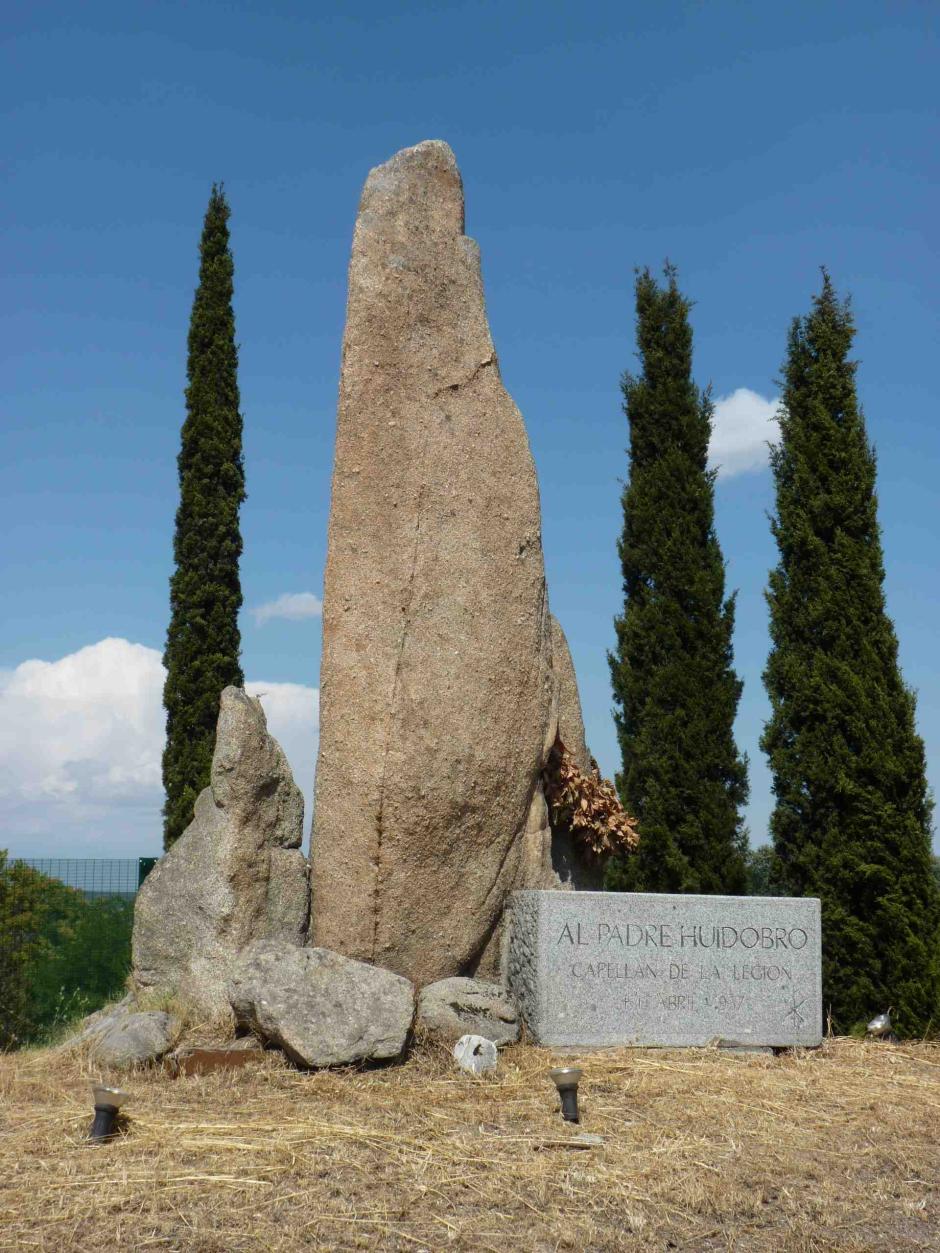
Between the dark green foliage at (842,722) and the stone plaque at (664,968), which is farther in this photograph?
the dark green foliage at (842,722)

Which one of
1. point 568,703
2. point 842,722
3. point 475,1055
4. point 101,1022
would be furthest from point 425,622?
point 842,722

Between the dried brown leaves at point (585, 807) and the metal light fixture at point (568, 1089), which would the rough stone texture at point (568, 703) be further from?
the metal light fixture at point (568, 1089)

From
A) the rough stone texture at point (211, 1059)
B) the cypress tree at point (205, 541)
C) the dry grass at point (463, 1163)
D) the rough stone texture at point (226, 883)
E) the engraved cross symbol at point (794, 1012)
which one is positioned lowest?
the dry grass at point (463, 1163)

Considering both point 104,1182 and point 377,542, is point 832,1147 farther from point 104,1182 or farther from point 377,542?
point 377,542

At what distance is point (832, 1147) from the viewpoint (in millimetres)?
5871

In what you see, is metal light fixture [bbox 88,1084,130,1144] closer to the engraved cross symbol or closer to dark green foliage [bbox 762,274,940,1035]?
the engraved cross symbol

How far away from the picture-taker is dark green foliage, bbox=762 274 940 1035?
1062 centimetres

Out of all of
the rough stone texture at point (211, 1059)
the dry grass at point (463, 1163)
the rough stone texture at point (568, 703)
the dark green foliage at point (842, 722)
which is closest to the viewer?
the dry grass at point (463, 1163)

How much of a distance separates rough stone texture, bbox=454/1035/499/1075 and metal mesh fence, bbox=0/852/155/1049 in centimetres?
432

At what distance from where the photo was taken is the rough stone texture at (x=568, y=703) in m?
9.23

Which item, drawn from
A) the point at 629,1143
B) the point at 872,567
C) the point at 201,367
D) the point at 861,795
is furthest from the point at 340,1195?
the point at 201,367

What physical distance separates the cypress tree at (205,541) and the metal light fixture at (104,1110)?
7871mm

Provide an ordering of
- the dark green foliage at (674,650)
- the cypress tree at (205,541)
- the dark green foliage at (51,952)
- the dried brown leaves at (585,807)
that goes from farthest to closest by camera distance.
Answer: the cypress tree at (205,541) → the dark green foliage at (674,650) → the dark green foliage at (51,952) → the dried brown leaves at (585,807)

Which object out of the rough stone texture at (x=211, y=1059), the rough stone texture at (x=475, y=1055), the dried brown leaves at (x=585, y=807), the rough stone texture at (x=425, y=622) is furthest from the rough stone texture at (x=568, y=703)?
the rough stone texture at (x=211, y=1059)
